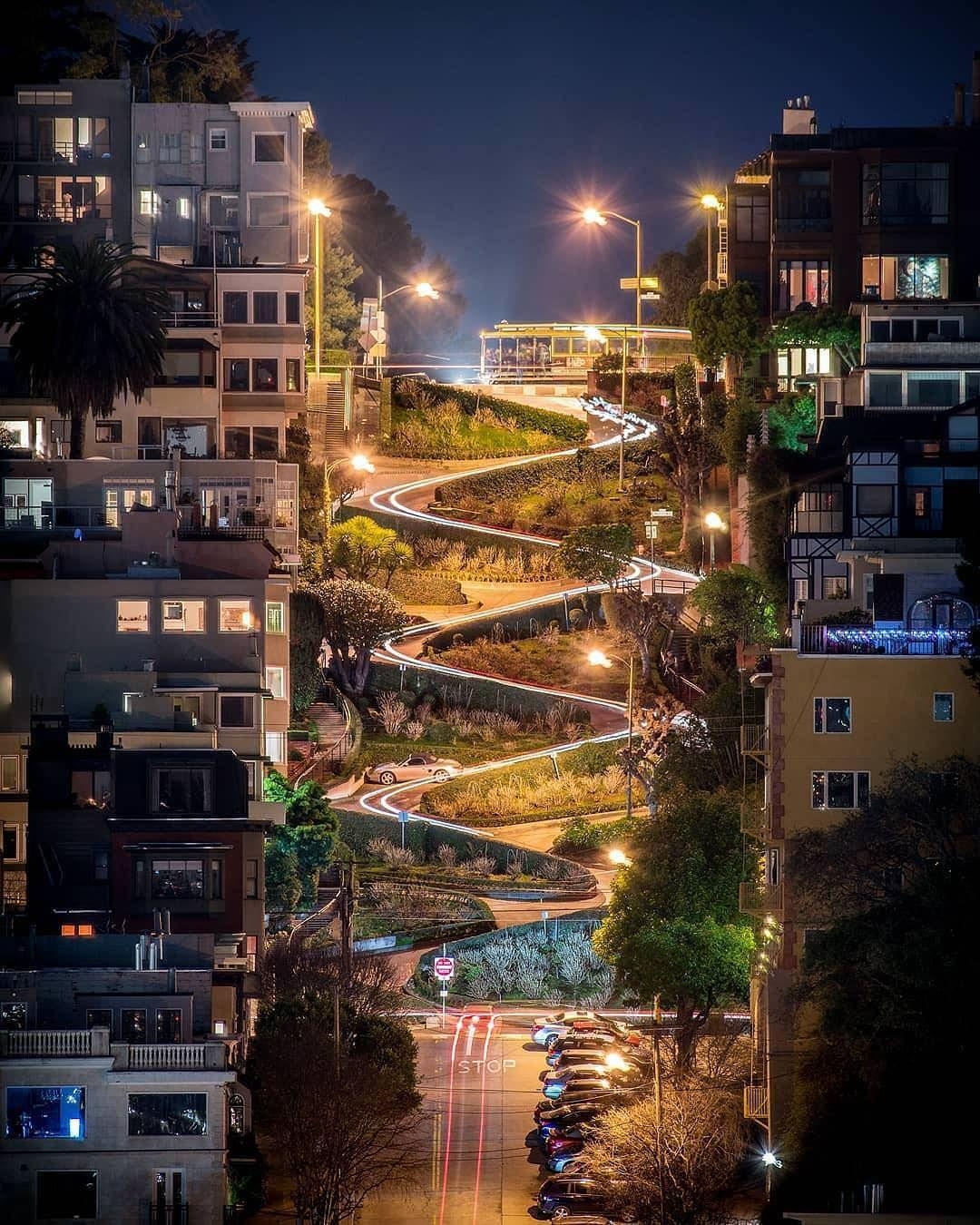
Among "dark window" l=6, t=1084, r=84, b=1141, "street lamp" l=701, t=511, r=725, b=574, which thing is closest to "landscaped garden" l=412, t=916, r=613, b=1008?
"dark window" l=6, t=1084, r=84, b=1141

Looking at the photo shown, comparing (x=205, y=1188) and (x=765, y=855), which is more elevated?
(x=765, y=855)

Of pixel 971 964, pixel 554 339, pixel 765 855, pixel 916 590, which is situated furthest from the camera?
pixel 554 339

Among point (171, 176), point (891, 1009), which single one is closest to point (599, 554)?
point (171, 176)

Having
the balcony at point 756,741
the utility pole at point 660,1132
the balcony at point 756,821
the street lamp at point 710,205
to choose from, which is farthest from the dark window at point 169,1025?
the street lamp at point 710,205

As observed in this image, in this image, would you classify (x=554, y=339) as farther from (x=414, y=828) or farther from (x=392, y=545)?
(x=414, y=828)

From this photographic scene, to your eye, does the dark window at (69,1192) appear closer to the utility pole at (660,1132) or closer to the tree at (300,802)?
the utility pole at (660,1132)

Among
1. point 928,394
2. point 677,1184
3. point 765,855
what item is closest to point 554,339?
point 928,394
